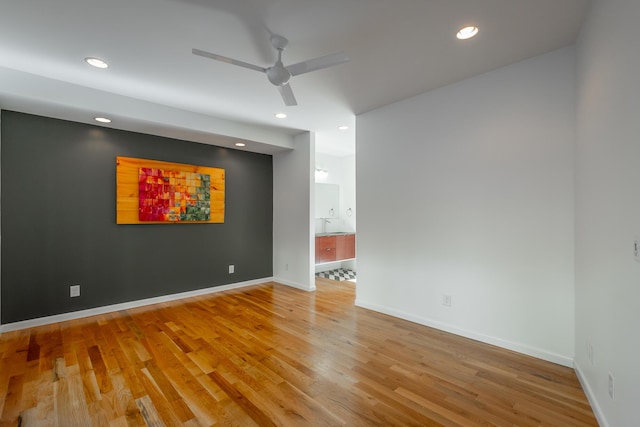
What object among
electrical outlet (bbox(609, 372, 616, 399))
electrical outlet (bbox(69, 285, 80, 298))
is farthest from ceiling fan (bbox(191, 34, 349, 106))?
electrical outlet (bbox(69, 285, 80, 298))

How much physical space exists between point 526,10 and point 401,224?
2.14 metres

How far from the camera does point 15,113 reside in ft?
10.5

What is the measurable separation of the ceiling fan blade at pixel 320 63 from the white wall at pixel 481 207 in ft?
4.91

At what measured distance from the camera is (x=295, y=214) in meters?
5.05

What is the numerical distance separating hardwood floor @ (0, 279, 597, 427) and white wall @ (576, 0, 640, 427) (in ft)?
1.52

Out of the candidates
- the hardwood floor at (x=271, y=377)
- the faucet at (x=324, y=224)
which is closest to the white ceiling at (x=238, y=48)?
the hardwood floor at (x=271, y=377)

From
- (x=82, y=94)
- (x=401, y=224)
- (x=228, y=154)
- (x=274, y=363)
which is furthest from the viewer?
(x=228, y=154)

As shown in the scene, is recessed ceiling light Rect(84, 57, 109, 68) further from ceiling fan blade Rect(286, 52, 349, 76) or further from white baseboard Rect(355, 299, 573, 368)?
white baseboard Rect(355, 299, 573, 368)

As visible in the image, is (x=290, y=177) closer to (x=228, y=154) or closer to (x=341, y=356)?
(x=228, y=154)

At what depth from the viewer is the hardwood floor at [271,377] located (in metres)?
1.81

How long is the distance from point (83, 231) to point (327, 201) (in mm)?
4510

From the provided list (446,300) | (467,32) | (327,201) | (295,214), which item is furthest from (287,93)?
(327,201)

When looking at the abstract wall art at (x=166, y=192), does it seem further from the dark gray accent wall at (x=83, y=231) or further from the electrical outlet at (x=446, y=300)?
the electrical outlet at (x=446, y=300)

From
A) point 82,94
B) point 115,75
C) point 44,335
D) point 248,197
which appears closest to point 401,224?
point 248,197
